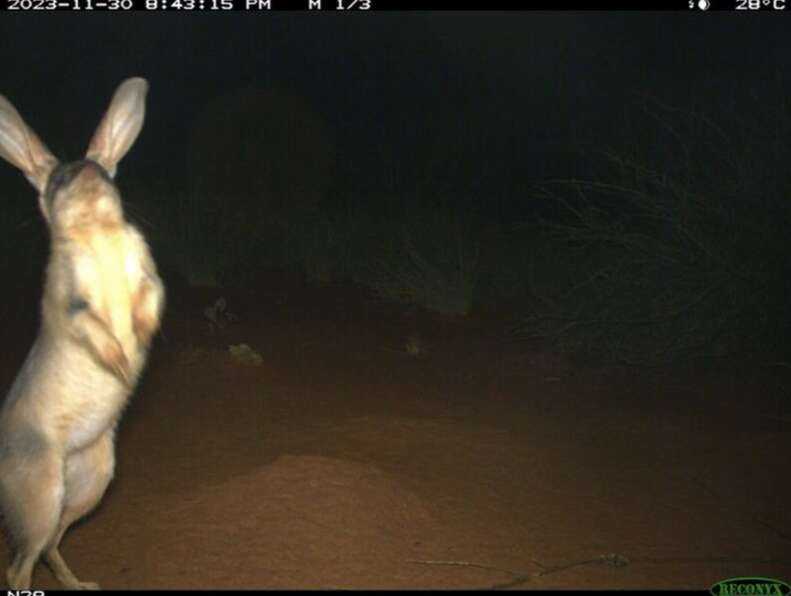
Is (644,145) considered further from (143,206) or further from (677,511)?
(143,206)

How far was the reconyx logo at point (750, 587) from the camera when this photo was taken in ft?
11.9

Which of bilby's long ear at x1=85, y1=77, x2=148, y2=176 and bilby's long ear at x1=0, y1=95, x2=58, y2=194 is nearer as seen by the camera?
bilby's long ear at x1=0, y1=95, x2=58, y2=194

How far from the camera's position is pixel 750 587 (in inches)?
144

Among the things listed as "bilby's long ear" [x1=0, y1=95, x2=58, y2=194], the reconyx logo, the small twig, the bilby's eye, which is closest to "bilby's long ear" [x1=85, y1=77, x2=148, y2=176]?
"bilby's long ear" [x1=0, y1=95, x2=58, y2=194]

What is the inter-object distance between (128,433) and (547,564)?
3117 millimetres

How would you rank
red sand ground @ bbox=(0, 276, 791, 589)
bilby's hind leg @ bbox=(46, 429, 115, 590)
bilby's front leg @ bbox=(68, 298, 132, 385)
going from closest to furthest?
1. bilby's front leg @ bbox=(68, 298, 132, 385)
2. bilby's hind leg @ bbox=(46, 429, 115, 590)
3. red sand ground @ bbox=(0, 276, 791, 589)

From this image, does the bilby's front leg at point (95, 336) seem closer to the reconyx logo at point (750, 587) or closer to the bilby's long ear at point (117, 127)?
the bilby's long ear at point (117, 127)

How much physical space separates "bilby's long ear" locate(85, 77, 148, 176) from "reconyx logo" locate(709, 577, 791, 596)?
11.3 feet

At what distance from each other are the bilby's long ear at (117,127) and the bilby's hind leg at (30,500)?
141 centimetres

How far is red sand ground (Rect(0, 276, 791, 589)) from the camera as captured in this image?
3820 mm

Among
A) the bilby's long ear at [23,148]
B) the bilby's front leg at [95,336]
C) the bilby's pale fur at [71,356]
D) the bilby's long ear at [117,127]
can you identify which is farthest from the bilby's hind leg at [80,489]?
the bilby's long ear at [117,127]

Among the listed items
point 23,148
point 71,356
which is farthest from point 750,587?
point 23,148

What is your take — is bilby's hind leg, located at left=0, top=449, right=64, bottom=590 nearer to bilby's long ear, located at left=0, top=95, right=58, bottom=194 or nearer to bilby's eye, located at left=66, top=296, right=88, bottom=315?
bilby's eye, located at left=66, top=296, right=88, bottom=315

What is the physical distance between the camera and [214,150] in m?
21.9
